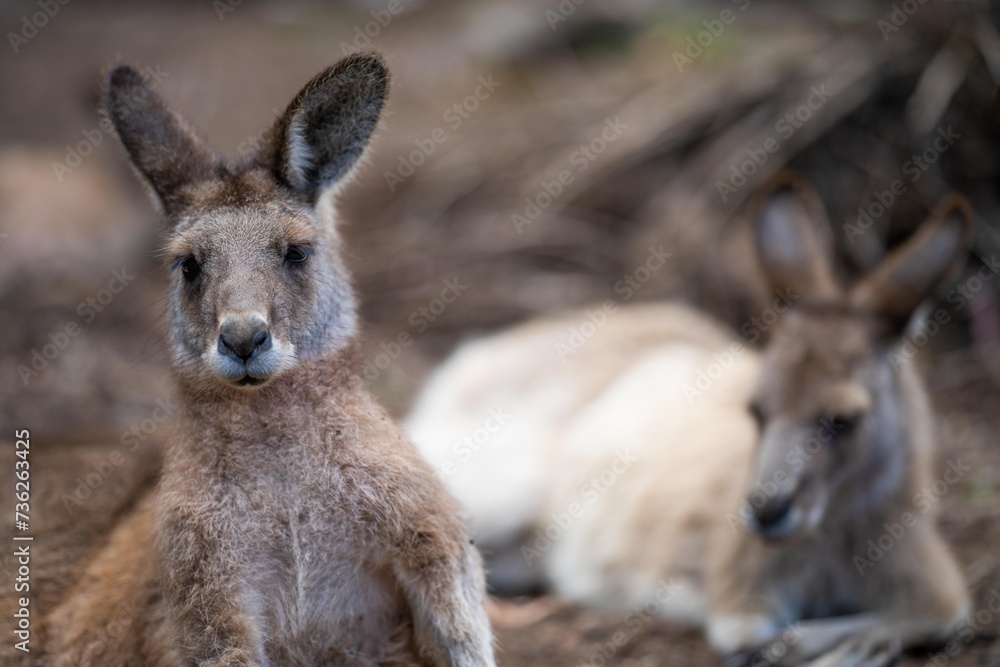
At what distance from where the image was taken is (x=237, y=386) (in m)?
2.71

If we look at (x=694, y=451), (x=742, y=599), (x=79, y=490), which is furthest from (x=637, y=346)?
(x=79, y=490)

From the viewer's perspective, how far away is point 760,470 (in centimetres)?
431

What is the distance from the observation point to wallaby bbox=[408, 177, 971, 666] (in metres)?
4.36

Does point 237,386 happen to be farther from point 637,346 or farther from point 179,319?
point 637,346

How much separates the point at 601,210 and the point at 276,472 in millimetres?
6293

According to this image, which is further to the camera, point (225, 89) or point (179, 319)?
point (225, 89)

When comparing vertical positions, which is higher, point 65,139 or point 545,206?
point 65,139

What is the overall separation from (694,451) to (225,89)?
8.55 m

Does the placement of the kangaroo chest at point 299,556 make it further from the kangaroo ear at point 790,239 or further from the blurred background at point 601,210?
the kangaroo ear at point 790,239

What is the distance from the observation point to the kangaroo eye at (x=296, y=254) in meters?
2.88

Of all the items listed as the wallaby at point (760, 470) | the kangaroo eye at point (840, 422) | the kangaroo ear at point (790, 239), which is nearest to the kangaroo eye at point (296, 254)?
the wallaby at point (760, 470)

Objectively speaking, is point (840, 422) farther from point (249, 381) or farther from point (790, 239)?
point (249, 381)

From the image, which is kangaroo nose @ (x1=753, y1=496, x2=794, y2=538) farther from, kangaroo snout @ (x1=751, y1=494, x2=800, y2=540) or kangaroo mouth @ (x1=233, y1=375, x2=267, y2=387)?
kangaroo mouth @ (x1=233, y1=375, x2=267, y2=387)

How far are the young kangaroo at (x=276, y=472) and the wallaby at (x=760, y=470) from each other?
55.3 inches
